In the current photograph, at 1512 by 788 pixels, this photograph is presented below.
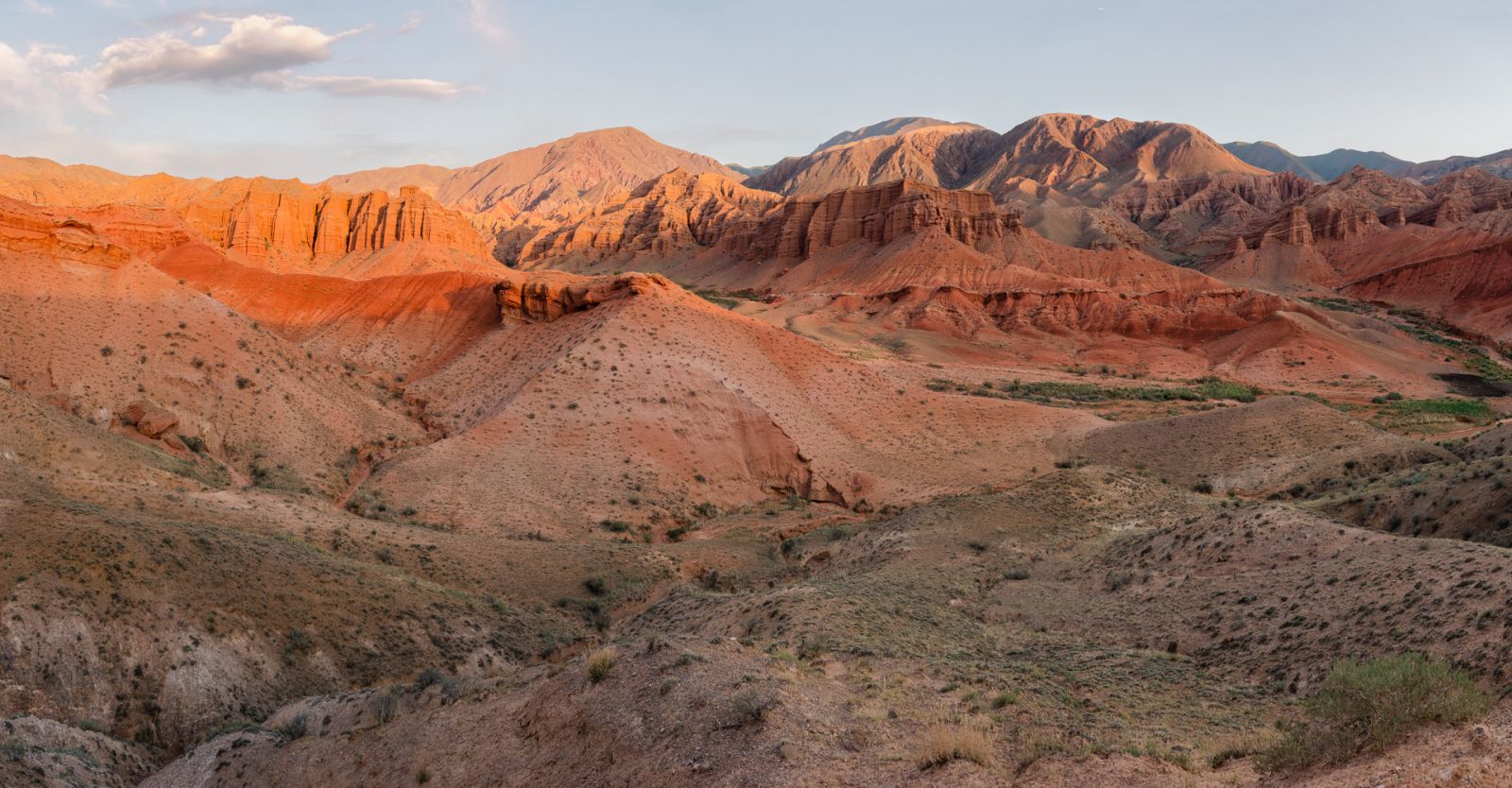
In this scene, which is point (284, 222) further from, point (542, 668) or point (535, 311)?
point (542, 668)

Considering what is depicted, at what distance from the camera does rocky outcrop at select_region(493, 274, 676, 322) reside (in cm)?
4278

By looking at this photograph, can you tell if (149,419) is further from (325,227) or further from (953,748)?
(325,227)

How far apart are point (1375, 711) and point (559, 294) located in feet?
130

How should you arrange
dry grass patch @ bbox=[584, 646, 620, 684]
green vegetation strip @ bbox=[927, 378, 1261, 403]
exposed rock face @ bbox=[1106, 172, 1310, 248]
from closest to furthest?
dry grass patch @ bbox=[584, 646, 620, 684], green vegetation strip @ bbox=[927, 378, 1261, 403], exposed rock face @ bbox=[1106, 172, 1310, 248]

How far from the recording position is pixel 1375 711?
830 centimetres

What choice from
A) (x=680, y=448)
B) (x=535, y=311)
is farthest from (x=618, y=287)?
(x=680, y=448)

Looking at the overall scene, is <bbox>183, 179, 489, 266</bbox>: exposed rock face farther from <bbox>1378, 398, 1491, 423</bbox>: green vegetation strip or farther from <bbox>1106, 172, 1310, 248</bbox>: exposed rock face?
<bbox>1106, 172, 1310, 248</bbox>: exposed rock face

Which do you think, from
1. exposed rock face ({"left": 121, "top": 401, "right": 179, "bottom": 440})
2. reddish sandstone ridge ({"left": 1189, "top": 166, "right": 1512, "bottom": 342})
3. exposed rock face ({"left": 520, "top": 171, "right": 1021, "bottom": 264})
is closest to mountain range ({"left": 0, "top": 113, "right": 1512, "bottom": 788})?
exposed rock face ({"left": 121, "top": 401, "right": 179, "bottom": 440})

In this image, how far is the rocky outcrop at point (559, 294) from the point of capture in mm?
42781

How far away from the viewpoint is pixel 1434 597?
13.3 meters

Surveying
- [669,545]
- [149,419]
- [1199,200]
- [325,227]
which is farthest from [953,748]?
[1199,200]

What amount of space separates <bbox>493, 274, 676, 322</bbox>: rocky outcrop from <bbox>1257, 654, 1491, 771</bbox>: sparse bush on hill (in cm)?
3595

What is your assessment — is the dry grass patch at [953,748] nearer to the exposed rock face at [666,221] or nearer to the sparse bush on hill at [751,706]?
the sparse bush on hill at [751,706]

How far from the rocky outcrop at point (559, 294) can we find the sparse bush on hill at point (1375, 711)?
118ft
